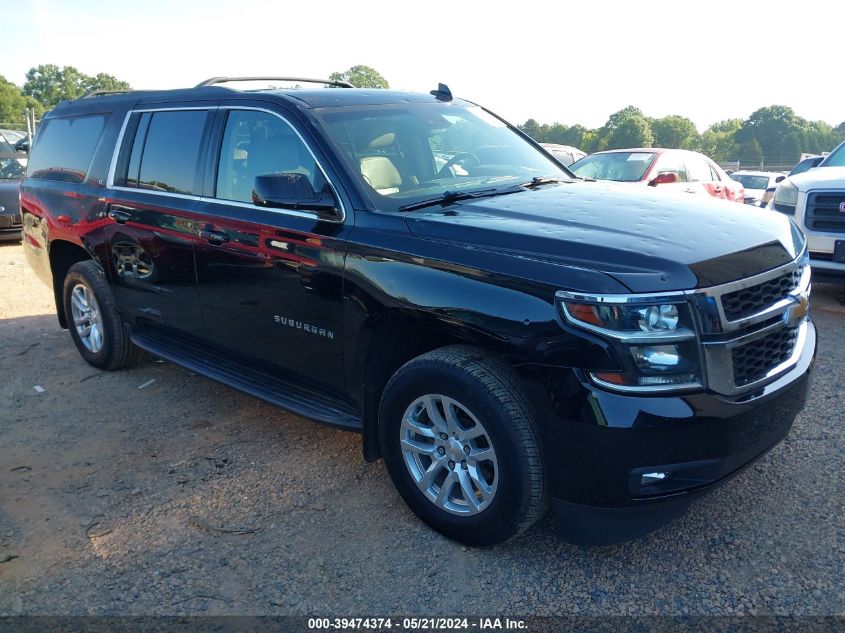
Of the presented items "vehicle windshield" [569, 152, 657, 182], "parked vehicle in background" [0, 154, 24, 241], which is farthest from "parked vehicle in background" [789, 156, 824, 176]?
"parked vehicle in background" [0, 154, 24, 241]

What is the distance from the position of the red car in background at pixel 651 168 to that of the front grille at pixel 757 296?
636 cm

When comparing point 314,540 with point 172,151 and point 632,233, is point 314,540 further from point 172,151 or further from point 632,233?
point 172,151

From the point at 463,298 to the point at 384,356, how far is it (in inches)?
25.0

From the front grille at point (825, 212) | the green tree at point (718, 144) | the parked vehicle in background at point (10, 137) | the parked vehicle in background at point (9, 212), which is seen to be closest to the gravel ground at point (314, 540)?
the front grille at point (825, 212)

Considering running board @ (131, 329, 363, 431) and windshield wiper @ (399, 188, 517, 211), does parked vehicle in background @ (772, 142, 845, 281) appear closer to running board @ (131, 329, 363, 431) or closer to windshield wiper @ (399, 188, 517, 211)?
windshield wiper @ (399, 188, 517, 211)

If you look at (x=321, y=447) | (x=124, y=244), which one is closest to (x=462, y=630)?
(x=321, y=447)

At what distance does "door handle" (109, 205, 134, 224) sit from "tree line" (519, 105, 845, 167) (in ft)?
199

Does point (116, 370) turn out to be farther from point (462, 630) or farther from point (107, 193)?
point (462, 630)

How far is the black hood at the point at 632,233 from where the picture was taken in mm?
2512

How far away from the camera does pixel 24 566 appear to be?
9.72ft

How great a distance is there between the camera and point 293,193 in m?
3.24

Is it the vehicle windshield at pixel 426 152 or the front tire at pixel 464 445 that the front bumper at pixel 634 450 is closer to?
the front tire at pixel 464 445

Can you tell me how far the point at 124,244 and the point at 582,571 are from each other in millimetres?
3548

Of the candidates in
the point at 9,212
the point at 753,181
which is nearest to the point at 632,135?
the point at 753,181
